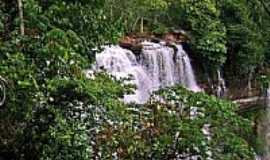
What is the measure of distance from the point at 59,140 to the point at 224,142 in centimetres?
179

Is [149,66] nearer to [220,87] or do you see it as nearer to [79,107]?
[220,87]

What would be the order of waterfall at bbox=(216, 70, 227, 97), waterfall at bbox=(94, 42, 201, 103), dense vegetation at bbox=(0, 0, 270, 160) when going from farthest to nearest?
waterfall at bbox=(216, 70, 227, 97), waterfall at bbox=(94, 42, 201, 103), dense vegetation at bbox=(0, 0, 270, 160)

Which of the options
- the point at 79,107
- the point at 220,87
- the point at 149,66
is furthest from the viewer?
the point at 220,87

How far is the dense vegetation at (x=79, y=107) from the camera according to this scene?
5.48 meters

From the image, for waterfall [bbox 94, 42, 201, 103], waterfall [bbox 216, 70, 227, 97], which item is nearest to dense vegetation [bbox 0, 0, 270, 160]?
waterfall [bbox 94, 42, 201, 103]

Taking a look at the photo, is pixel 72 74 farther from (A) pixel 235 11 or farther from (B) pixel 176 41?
(A) pixel 235 11

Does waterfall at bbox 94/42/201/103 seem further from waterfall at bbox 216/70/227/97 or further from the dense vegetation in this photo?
the dense vegetation

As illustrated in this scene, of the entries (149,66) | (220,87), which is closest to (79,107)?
(149,66)

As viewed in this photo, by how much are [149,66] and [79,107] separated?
7.00 metres

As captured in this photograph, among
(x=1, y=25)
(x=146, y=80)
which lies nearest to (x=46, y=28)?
(x=1, y=25)

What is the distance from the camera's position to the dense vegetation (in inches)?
216

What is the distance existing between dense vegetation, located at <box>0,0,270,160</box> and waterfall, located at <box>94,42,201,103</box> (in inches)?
190

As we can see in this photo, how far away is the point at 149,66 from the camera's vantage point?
12.6 meters

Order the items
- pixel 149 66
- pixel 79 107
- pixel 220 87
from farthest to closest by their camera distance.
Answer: pixel 220 87 < pixel 149 66 < pixel 79 107
